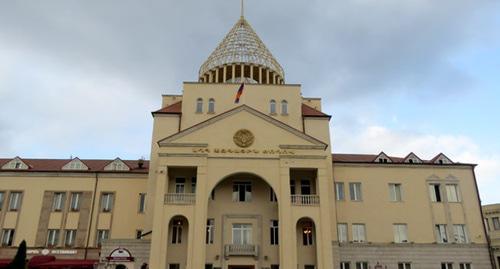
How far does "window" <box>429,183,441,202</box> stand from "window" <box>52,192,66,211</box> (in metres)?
37.5

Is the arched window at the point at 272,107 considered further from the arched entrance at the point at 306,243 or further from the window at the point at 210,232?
the window at the point at 210,232

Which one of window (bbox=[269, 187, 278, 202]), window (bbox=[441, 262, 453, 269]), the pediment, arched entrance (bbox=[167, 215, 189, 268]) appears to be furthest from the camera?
window (bbox=[269, 187, 278, 202])

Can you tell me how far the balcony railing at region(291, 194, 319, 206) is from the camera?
34.6m

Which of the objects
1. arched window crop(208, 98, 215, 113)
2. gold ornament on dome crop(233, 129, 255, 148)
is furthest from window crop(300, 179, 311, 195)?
arched window crop(208, 98, 215, 113)

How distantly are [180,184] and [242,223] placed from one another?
6942 mm

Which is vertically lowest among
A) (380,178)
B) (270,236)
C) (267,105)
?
(270,236)

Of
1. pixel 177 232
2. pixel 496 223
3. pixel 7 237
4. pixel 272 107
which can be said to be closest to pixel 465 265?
pixel 496 223

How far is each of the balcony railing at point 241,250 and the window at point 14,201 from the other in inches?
885

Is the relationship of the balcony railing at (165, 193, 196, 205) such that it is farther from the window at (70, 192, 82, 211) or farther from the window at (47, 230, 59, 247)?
the window at (47, 230, 59, 247)

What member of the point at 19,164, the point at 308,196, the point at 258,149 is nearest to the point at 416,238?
the point at 308,196

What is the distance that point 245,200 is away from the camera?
37.3 m

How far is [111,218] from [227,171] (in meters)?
14.2

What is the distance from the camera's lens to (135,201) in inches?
1619

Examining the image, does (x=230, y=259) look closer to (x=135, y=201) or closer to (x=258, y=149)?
(x=258, y=149)
